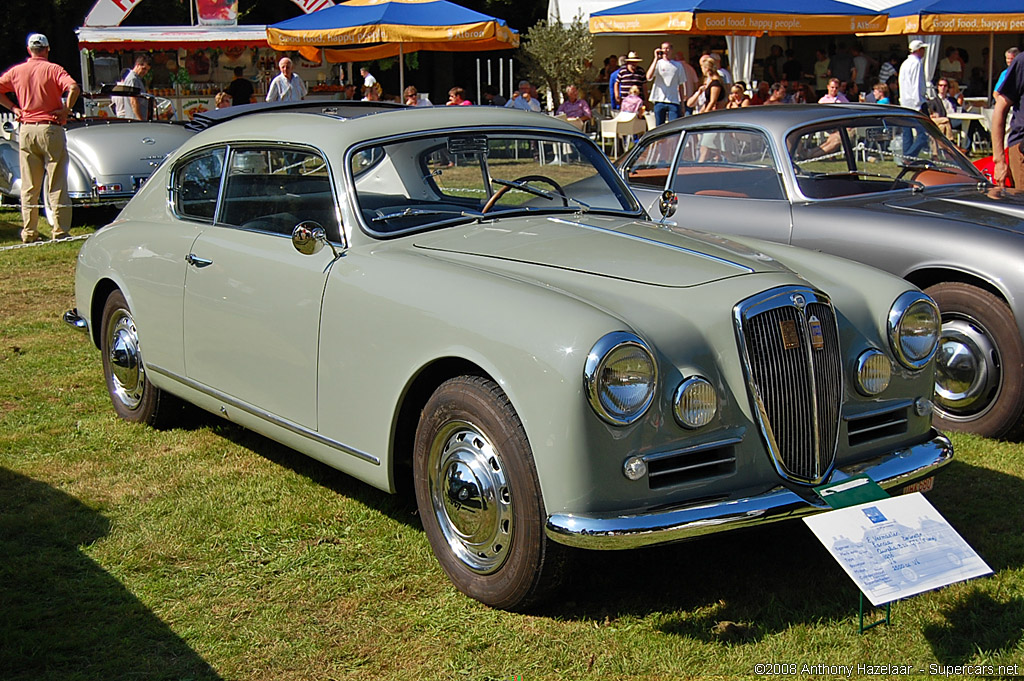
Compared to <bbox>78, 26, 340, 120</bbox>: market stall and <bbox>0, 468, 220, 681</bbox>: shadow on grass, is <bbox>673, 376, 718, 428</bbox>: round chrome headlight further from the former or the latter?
<bbox>78, 26, 340, 120</bbox>: market stall

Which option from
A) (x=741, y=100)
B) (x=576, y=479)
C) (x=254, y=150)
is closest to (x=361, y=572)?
(x=576, y=479)

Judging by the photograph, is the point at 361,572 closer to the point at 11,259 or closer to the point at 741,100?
the point at 11,259

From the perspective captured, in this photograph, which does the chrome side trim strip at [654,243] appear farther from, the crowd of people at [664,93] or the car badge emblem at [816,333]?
the crowd of people at [664,93]

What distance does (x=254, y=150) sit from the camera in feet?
16.3

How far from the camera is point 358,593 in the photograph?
152 inches

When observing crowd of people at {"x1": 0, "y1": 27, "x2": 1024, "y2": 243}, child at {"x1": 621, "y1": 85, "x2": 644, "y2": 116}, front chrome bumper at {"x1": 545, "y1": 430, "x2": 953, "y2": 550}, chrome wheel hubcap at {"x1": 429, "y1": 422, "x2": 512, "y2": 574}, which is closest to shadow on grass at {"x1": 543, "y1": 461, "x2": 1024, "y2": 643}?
front chrome bumper at {"x1": 545, "y1": 430, "x2": 953, "y2": 550}

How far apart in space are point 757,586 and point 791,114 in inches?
149

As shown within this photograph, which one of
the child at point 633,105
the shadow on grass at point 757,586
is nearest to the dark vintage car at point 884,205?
the shadow on grass at point 757,586

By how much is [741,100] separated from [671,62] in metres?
1.13

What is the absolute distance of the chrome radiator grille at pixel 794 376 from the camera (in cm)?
357

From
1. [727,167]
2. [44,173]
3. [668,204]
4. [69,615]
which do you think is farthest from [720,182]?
[44,173]

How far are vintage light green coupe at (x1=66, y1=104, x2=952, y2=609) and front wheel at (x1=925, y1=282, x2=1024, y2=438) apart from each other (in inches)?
53.6

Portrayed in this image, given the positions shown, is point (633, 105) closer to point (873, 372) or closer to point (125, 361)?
point (125, 361)

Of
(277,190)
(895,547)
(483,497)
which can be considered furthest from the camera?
(277,190)
